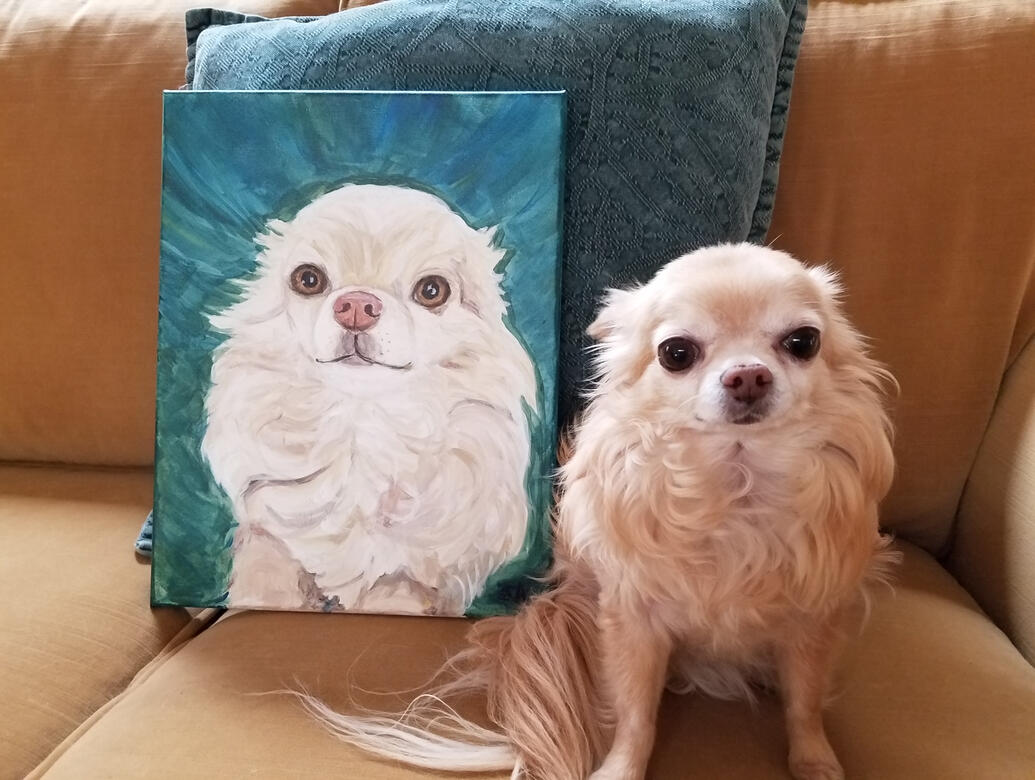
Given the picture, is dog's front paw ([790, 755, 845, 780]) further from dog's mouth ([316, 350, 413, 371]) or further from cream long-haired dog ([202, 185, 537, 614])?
dog's mouth ([316, 350, 413, 371])

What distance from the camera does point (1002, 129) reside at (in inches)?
43.9

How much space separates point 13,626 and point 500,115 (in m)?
0.84

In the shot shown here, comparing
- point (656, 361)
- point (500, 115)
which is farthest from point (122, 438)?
point (656, 361)

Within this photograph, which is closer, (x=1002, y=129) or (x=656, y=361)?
(x=656, y=361)

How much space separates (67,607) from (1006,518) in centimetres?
115

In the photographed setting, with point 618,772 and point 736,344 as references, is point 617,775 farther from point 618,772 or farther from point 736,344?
point 736,344

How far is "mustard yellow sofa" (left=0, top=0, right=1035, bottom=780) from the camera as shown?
918 mm

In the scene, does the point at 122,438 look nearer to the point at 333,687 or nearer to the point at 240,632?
the point at 240,632

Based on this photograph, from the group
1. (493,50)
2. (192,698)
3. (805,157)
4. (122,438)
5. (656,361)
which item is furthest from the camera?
(122,438)

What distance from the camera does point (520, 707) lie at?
923mm

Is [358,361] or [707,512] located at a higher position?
[358,361]

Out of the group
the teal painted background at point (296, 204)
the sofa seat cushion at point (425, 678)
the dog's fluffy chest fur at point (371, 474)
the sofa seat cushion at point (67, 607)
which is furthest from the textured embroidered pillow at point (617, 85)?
the sofa seat cushion at point (67, 607)

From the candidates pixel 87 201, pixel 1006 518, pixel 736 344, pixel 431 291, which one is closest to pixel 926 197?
pixel 1006 518

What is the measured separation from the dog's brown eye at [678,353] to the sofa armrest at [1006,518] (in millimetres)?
502
